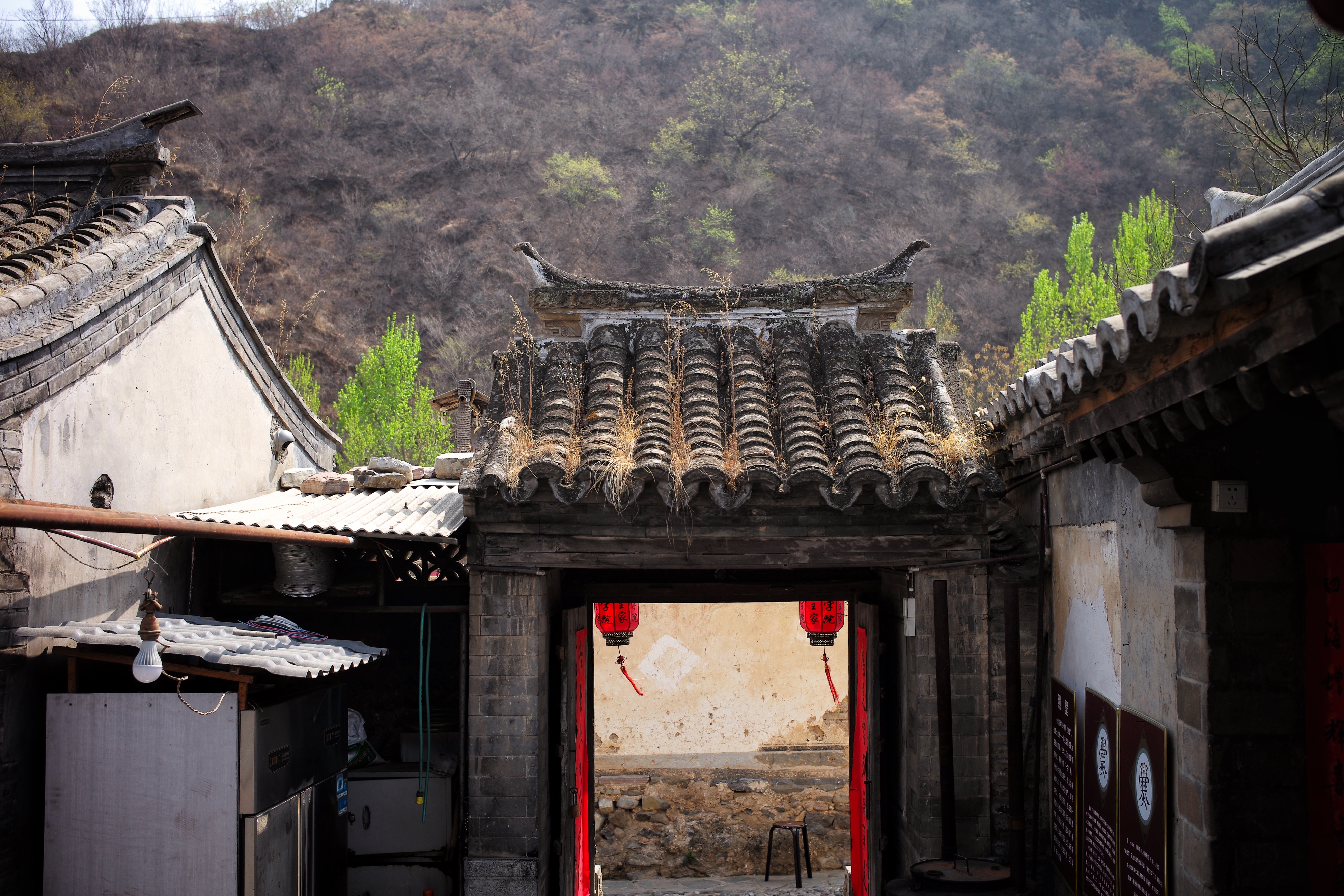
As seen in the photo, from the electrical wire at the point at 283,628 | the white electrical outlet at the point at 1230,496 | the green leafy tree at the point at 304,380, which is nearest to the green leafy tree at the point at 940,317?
the green leafy tree at the point at 304,380

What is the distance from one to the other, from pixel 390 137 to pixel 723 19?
21036 millimetres

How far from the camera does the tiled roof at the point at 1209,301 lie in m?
2.39

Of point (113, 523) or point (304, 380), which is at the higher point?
point (304, 380)

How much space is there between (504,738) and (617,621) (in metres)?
3.35

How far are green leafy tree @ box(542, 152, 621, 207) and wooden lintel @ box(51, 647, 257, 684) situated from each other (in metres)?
36.6

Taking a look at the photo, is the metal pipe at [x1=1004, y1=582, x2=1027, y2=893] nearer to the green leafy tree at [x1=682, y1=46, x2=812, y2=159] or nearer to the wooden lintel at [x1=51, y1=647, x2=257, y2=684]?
the wooden lintel at [x1=51, y1=647, x2=257, y2=684]

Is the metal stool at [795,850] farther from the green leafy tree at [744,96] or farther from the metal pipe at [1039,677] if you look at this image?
the green leafy tree at [744,96]

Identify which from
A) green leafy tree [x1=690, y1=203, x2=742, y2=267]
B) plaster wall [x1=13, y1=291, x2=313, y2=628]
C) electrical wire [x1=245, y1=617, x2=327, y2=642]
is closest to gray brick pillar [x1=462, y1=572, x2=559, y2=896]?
electrical wire [x1=245, y1=617, x2=327, y2=642]

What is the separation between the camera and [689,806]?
46.4 ft


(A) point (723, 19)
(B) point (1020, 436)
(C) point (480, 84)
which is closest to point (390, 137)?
(C) point (480, 84)

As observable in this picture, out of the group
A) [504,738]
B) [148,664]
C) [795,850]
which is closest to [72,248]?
[148,664]

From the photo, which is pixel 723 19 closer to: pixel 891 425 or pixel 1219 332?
pixel 891 425

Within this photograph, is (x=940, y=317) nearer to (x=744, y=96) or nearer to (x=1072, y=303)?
(x=1072, y=303)

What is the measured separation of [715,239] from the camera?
129 feet
